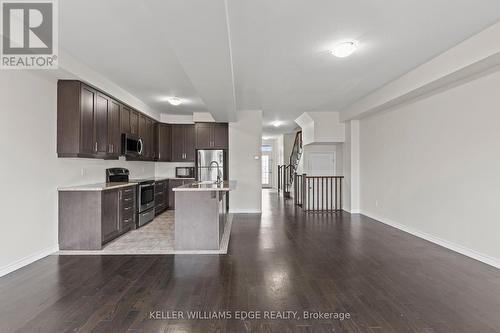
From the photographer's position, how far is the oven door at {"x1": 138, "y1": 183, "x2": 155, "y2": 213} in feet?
18.4

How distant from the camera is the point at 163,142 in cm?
766

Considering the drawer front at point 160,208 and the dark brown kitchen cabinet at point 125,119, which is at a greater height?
the dark brown kitchen cabinet at point 125,119

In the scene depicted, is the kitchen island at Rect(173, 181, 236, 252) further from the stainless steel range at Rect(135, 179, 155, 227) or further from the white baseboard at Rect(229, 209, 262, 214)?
the white baseboard at Rect(229, 209, 262, 214)

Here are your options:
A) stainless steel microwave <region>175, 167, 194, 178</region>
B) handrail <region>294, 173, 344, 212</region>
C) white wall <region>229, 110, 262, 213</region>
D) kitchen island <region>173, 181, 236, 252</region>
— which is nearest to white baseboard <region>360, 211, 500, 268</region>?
handrail <region>294, 173, 344, 212</region>

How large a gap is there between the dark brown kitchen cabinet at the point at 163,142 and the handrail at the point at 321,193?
Answer: 13.3 ft

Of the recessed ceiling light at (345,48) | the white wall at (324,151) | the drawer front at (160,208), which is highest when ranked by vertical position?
the recessed ceiling light at (345,48)

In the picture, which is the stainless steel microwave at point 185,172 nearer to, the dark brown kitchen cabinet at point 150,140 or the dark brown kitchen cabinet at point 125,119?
the dark brown kitchen cabinet at point 150,140

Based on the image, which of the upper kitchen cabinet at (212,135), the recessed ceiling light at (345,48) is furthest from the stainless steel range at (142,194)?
the recessed ceiling light at (345,48)

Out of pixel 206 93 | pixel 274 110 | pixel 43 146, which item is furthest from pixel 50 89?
pixel 274 110

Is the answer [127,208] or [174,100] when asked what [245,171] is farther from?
[127,208]

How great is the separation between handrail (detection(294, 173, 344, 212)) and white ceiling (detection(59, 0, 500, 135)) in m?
3.40

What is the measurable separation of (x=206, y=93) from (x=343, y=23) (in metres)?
2.34

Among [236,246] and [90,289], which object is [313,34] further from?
[90,289]

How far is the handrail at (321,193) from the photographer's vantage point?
25.8ft
